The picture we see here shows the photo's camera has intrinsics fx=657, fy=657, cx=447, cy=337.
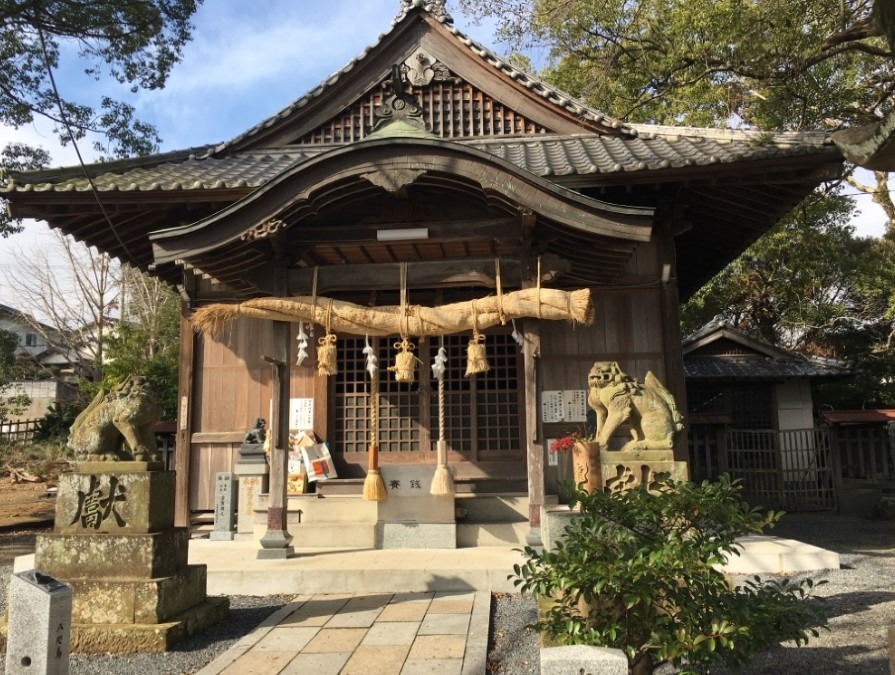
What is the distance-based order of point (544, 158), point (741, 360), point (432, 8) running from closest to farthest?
point (544, 158), point (432, 8), point (741, 360)

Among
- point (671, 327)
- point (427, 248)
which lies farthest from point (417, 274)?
point (671, 327)

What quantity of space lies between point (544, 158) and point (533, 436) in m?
4.02

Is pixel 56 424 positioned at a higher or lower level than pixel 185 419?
higher

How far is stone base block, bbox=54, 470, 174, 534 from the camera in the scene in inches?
209

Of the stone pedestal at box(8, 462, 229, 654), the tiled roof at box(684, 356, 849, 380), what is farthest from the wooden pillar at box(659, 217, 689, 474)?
the tiled roof at box(684, 356, 849, 380)

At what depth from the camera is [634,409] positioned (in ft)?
19.3

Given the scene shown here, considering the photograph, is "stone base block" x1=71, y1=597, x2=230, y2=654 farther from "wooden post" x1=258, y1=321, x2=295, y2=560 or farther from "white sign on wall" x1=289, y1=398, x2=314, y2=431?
"white sign on wall" x1=289, y1=398, x2=314, y2=431

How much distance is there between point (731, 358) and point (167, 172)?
14.4 m

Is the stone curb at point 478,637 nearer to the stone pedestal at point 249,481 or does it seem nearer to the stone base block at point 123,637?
the stone base block at point 123,637

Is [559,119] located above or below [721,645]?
above

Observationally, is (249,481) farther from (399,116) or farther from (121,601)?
(399,116)

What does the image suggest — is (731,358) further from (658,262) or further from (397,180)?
(397,180)

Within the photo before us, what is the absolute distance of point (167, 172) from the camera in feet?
31.0

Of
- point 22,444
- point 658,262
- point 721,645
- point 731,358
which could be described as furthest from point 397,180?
point 22,444
